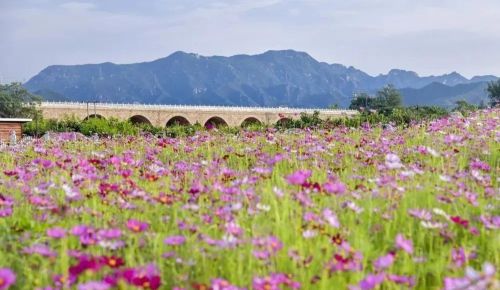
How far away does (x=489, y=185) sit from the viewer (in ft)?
15.2

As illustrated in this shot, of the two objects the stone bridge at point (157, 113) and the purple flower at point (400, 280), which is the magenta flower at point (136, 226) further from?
the stone bridge at point (157, 113)

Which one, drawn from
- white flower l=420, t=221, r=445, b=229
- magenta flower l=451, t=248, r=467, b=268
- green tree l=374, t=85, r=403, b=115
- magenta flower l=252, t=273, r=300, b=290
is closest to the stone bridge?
green tree l=374, t=85, r=403, b=115

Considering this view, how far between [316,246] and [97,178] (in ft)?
8.58

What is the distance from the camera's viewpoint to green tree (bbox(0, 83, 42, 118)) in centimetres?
6638

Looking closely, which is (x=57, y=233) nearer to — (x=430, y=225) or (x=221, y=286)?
(x=221, y=286)

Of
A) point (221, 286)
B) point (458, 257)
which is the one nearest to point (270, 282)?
point (221, 286)

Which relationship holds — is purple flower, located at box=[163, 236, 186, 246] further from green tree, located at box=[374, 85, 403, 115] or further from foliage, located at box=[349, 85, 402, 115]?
foliage, located at box=[349, 85, 402, 115]

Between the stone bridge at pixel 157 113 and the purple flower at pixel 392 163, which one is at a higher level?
the purple flower at pixel 392 163

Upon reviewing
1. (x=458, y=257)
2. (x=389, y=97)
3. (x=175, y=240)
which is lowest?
(x=389, y=97)

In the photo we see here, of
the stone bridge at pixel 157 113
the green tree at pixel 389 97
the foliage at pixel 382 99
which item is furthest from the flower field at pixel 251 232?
the foliage at pixel 382 99

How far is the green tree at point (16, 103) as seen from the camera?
66.4 metres

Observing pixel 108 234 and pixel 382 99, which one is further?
pixel 382 99

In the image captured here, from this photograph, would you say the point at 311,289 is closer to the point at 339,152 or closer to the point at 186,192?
the point at 186,192

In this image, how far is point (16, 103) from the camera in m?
67.2
